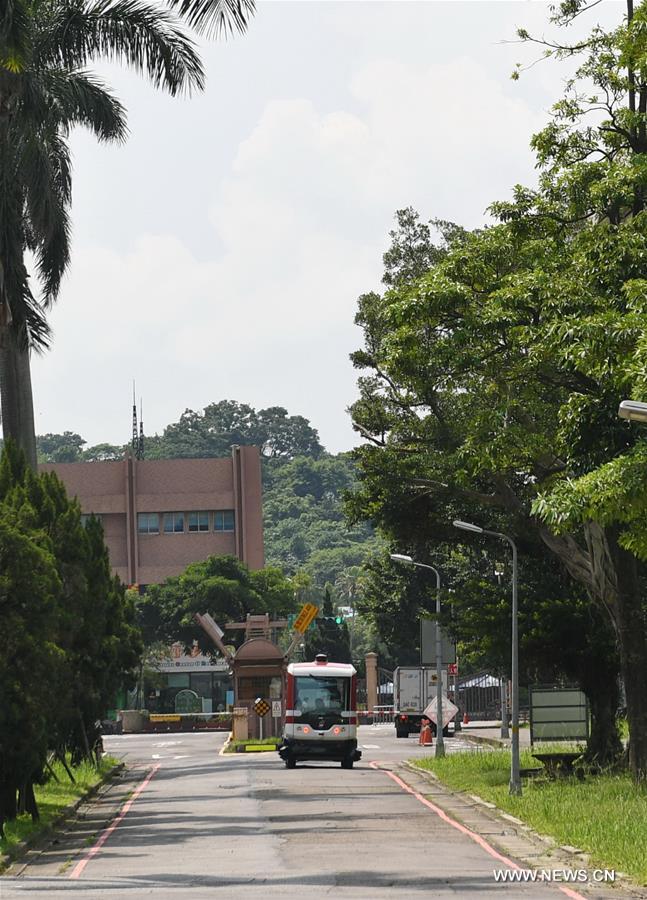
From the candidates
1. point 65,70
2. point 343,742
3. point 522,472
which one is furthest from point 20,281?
point 343,742

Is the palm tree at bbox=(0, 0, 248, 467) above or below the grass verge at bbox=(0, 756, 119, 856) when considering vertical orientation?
above

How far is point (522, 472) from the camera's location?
3534 centimetres

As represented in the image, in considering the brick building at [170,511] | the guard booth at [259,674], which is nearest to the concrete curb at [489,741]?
the guard booth at [259,674]

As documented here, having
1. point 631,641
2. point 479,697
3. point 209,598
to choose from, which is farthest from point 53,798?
point 479,697

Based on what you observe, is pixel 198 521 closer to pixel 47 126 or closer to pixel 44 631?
pixel 47 126

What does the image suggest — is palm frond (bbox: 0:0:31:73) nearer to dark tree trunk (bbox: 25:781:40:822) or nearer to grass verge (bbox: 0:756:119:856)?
dark tree trunk (bbox: 25:781:40:822)

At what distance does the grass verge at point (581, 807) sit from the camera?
61.0 feet

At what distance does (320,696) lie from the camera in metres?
41.5

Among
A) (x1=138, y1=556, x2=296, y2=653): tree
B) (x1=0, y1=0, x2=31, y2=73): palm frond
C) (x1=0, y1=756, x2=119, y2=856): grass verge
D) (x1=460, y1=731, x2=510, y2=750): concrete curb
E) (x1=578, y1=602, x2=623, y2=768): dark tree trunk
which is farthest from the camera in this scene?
(x1=138, y1=556, x2=296, y2=653): tree

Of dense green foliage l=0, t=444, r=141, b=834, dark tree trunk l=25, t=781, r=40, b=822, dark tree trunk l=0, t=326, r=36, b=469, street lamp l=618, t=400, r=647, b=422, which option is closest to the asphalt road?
dark tree trunk l=25, t=781, r=40, b=822

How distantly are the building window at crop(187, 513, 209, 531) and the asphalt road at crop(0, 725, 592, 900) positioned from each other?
65.7 m

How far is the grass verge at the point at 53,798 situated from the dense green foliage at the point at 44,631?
38cm

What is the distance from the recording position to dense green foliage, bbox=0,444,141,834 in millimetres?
23219

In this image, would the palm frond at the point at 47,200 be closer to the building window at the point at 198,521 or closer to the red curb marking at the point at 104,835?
the red curb marking at the point at 104,835
